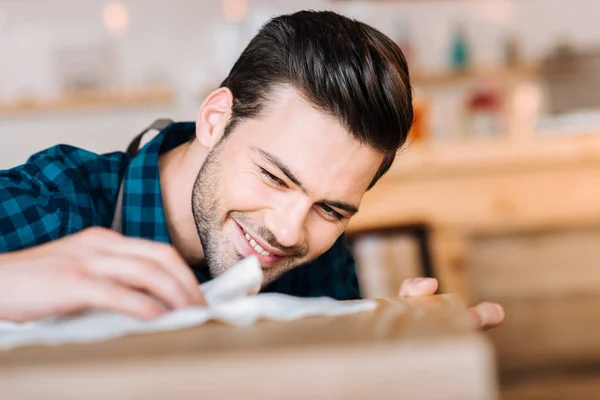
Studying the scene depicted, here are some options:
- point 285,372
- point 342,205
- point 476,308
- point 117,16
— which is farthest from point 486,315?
point 117,16

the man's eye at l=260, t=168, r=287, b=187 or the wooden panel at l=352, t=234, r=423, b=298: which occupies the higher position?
the man's eye at l=260, t=168, r=287, b=187

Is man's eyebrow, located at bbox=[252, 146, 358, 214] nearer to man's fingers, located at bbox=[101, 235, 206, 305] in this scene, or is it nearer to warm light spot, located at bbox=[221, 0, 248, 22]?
man's fingers, located at bbox=[101, 235, 206, 305]

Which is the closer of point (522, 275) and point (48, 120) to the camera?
point (522, 275)

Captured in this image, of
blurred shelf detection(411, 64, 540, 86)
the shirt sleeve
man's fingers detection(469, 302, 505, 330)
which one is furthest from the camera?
blurred shelf detection(411, 64, 540, 86)

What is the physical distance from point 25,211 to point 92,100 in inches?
103

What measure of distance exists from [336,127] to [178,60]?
263cm

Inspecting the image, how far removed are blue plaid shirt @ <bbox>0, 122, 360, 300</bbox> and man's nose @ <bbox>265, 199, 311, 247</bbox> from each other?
9.3 inches

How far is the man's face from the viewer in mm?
962

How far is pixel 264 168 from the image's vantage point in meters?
1.00

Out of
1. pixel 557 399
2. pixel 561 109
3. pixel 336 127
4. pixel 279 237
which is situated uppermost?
pixel 336 127

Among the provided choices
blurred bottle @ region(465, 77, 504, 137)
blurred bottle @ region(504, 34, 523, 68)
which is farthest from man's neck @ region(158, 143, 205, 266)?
blurred bottle @ region(504, 34, 523, 68)

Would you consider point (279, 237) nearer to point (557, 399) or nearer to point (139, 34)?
point (557, 399)

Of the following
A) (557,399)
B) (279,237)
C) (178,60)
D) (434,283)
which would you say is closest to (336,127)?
(279,237)

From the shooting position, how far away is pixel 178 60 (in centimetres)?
348
